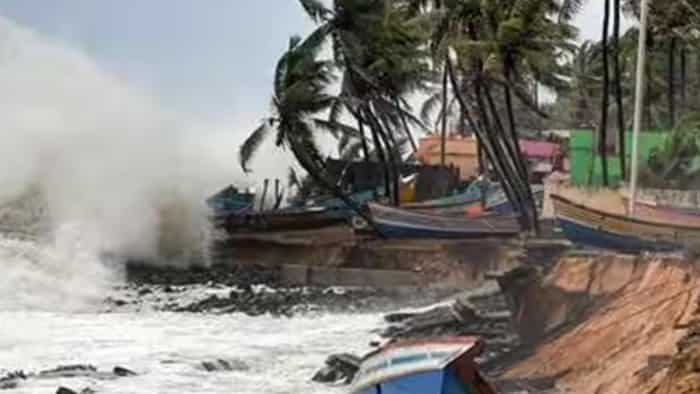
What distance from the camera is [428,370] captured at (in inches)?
317

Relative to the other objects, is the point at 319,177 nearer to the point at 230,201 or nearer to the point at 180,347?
the point at 230,201

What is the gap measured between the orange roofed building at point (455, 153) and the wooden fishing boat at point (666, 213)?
2389 centimetres

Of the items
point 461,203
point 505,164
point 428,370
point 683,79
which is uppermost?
point 683,79

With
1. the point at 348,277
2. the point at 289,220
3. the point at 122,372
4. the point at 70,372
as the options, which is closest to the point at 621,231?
the point at 348,277

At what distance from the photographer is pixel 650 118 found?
141 feet

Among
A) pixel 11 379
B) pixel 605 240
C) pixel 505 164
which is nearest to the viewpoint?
pixel 11 379

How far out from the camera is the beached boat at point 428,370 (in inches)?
316

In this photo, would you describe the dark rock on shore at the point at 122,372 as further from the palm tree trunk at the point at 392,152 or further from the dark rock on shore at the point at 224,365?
the palm tree trunk at the point at 392,152

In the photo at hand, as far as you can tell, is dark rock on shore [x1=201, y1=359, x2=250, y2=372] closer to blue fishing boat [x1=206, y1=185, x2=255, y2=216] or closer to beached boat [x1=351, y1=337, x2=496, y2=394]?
beached boat [x1=351, y1=337, x2=496, y2=394]

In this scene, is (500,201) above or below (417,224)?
above

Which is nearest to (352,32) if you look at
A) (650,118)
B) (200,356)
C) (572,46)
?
(572,46)

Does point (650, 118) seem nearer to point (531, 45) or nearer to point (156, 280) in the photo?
point (531, 45)

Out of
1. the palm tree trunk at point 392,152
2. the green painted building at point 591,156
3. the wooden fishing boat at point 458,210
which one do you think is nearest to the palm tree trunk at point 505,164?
the wooden fishing boat at point 458,210

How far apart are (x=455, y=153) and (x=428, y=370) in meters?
42.0
